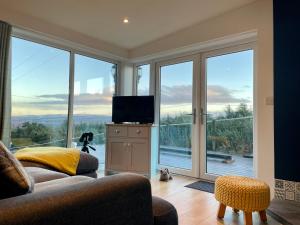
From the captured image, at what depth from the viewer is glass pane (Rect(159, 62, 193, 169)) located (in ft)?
12.9

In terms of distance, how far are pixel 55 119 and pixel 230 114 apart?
107 inches

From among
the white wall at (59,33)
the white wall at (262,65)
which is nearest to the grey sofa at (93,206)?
the white wall at (262,65)

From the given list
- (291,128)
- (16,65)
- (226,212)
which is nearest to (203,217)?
(226,212)

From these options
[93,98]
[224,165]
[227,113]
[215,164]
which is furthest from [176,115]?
[93,98]

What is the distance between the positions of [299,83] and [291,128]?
1.60ft

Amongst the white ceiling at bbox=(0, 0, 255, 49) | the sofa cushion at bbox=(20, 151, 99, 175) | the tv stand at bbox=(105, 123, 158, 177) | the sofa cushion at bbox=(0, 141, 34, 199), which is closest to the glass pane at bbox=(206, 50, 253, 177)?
the white ceiling at bbox=(0, 0, 255, 49)

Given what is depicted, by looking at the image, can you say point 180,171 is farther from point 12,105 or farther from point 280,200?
point 12,105

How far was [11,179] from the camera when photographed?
2.85 feet

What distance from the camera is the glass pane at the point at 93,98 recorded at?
400 cm

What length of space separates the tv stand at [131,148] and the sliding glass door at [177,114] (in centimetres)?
44

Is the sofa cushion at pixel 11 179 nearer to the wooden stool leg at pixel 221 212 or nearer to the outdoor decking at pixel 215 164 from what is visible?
the wooden stool leg at pixel 221 212

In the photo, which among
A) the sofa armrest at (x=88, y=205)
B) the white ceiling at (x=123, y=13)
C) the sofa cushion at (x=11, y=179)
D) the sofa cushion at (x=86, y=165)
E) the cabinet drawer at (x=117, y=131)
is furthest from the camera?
the cabinet drawer at (x=117, y=131)

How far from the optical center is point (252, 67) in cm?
327

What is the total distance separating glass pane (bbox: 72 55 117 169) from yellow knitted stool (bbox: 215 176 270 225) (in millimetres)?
2668
